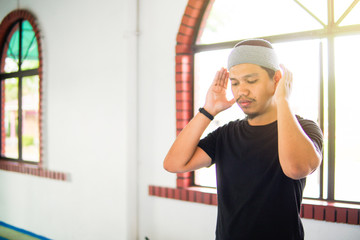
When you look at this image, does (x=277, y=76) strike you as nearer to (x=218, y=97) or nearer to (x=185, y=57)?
(x=218, y=97)

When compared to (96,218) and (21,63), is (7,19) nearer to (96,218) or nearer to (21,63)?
(21,63)

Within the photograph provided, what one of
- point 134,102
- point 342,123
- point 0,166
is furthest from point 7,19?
point 342,123

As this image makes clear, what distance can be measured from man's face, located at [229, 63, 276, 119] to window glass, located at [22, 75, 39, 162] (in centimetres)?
364

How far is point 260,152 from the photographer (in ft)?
4.23

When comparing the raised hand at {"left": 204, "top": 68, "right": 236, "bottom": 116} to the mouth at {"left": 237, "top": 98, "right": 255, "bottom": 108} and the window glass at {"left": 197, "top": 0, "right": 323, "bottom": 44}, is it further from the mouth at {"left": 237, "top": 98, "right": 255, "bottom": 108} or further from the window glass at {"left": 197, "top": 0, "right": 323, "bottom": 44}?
the window glass at {"left": 197, "top": 0, "right": 323, "bottom": 44}

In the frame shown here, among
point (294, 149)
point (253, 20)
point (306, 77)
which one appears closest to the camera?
point (294, 149)

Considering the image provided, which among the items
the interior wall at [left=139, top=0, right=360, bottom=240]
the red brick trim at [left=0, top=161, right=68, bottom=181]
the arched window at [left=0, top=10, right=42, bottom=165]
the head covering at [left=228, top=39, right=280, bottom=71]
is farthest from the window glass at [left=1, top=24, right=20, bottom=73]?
the head covering at [left=228, top=39, right=280, bottom=71]

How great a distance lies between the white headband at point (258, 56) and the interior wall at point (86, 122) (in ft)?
5.69

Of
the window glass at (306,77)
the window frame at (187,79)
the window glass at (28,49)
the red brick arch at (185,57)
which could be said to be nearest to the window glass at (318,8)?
the window glass at (306,77)

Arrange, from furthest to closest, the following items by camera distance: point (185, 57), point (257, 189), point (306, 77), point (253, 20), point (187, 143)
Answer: point (185, 57)
point (253, 20)
point (306, 77)
point (187, 143)
point (257, 189)

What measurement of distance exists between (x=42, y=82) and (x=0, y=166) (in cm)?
164

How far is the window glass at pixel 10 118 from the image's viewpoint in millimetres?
4605

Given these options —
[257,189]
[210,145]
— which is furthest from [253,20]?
[257,189]

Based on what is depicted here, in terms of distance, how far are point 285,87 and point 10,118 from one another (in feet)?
15.3
